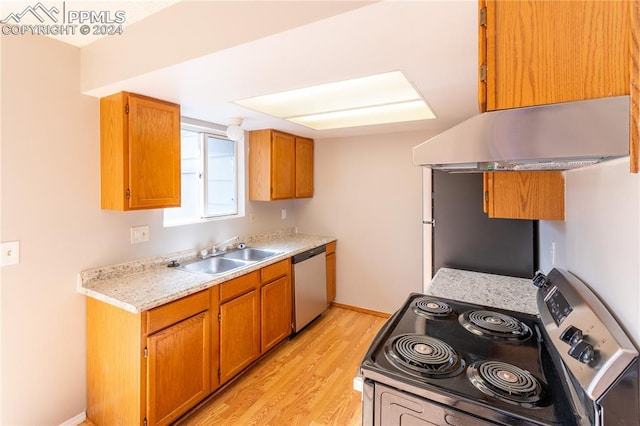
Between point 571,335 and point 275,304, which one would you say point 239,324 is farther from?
point 571,335

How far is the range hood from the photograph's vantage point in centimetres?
61

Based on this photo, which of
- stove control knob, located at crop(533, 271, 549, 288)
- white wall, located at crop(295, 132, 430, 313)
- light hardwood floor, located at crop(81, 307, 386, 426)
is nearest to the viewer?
stove control knob, located at crop(533, 271, 549, 288)

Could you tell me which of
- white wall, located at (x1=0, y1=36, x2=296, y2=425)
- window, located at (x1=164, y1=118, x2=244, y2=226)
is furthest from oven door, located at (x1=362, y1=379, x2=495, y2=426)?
window, located at (x1=164, y1=118, x2=244, y2=226)

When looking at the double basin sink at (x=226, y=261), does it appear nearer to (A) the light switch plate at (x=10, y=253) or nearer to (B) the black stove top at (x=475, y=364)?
(A) the light switch plate at (x=10, y=253)

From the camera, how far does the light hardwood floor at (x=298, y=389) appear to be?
1940 millimetres

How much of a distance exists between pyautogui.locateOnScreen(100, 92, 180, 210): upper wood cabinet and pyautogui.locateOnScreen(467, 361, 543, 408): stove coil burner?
2.03m

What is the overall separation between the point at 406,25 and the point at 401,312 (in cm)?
123

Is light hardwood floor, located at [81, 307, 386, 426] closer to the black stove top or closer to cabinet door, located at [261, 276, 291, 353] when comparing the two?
cabinet door, located at [261, 276, 291, 353]

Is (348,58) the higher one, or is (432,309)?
(348,58)

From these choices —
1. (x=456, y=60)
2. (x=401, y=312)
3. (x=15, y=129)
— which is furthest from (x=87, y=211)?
(x=456, y=60)

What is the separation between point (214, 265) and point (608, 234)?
8.37 ft

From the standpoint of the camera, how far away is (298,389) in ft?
7.28

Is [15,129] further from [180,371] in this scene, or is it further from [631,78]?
[631,78]

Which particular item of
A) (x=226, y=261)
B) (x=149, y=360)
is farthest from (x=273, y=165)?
(x=149, y=360)
